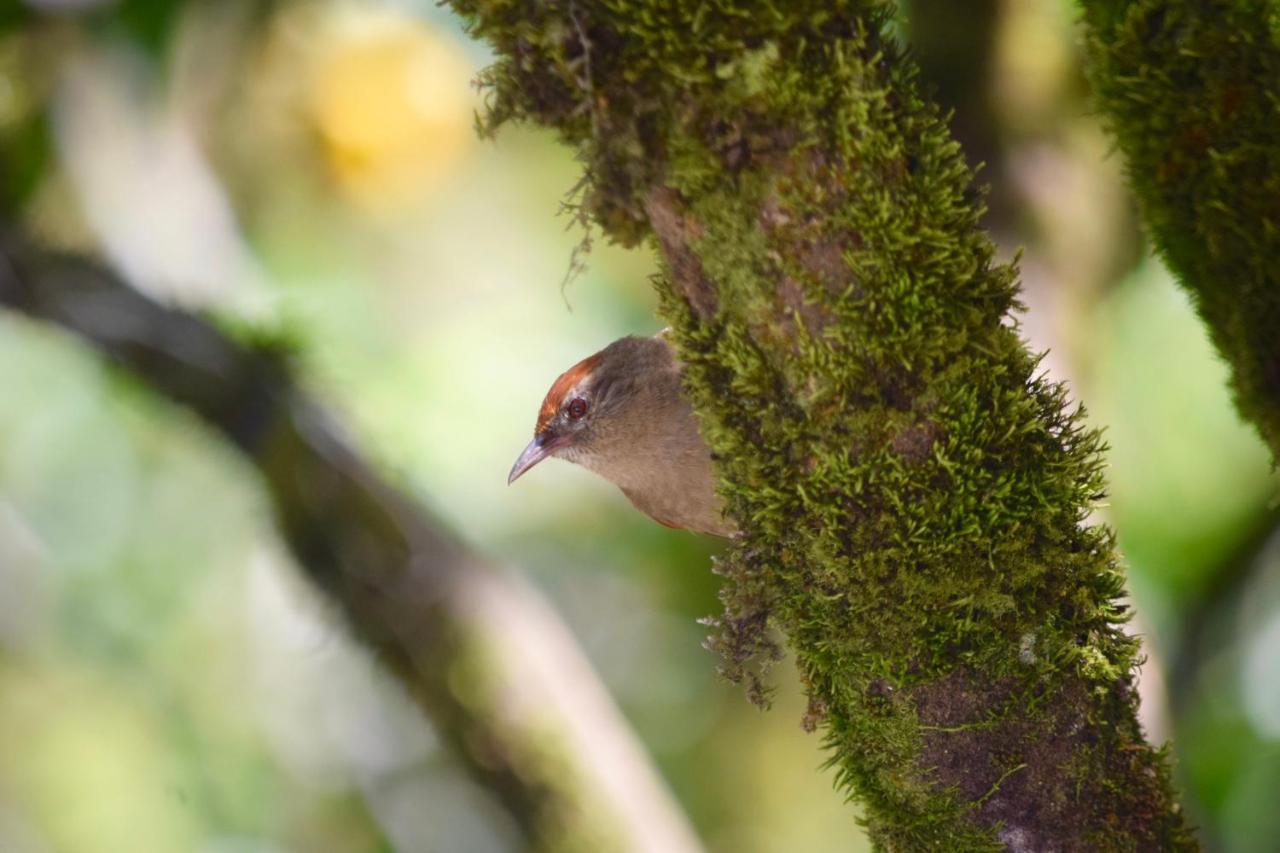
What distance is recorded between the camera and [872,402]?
2115mm

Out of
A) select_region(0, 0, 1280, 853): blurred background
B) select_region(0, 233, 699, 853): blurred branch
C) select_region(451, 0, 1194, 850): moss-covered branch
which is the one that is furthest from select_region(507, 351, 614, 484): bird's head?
select_region(451, 0, 1194, 850): moss-covered branch

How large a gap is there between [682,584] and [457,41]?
5.34m

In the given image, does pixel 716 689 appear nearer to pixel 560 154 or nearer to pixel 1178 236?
pixel 560 154

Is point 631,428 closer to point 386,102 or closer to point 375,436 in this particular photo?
point 375,436

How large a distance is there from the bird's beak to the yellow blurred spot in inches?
227

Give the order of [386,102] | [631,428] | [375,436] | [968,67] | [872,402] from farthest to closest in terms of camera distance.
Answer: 1. [386,102]
2. [375,436]
3. [968,67]
4. [631,428]
5. [872,402]

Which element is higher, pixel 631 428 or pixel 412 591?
pixel 631 428

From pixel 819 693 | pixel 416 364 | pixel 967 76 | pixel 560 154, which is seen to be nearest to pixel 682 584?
pixel 416 364

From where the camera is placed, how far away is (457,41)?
10.2 meters

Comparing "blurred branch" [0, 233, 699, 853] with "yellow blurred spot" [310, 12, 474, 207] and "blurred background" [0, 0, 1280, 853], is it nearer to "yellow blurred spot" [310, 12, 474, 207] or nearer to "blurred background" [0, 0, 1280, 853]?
"blurred background" [0, 0, 1280, 853]

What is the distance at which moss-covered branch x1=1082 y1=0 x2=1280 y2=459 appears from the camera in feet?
6.49

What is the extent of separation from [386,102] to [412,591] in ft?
19.7

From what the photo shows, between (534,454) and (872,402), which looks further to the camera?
(534,454)

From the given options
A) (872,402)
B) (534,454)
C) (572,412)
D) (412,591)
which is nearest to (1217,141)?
(872,402)
